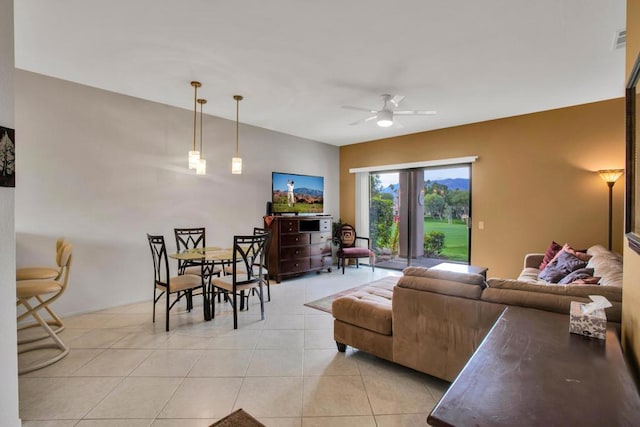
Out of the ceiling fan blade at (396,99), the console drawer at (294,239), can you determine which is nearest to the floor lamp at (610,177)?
the ceiling fan blade at (396,99)

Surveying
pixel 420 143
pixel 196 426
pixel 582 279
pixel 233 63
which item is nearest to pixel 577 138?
pixel 420 143

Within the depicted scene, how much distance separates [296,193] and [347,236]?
5.13 ft

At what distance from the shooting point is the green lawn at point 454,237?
5402mm

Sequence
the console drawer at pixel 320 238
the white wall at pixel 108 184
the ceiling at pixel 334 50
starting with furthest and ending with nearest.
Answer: the console drawer at pixel 320 238 < the white wall at pixel 108 184 < the ceiling at pixel 334 50

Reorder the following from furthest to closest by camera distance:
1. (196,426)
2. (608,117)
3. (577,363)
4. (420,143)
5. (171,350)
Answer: (420,143), (608,117), (171,350), (196,426), (577,363)

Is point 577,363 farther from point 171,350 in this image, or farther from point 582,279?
point 171,350

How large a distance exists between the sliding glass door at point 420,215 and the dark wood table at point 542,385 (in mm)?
4358

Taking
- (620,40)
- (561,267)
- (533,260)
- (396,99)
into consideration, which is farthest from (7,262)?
(533,260)

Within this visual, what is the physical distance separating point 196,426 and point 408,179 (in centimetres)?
540

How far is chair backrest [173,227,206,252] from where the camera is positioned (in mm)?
4363

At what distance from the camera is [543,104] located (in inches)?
166

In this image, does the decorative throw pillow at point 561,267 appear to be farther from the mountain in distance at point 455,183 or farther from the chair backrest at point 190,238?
the chair backrest at point 190,238

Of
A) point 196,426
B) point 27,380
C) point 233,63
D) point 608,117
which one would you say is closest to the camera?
point 196,426

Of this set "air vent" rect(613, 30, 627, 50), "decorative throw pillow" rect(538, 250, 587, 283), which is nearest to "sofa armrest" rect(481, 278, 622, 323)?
"decorative throw pillow" rect(538, 250, 587, 283)
